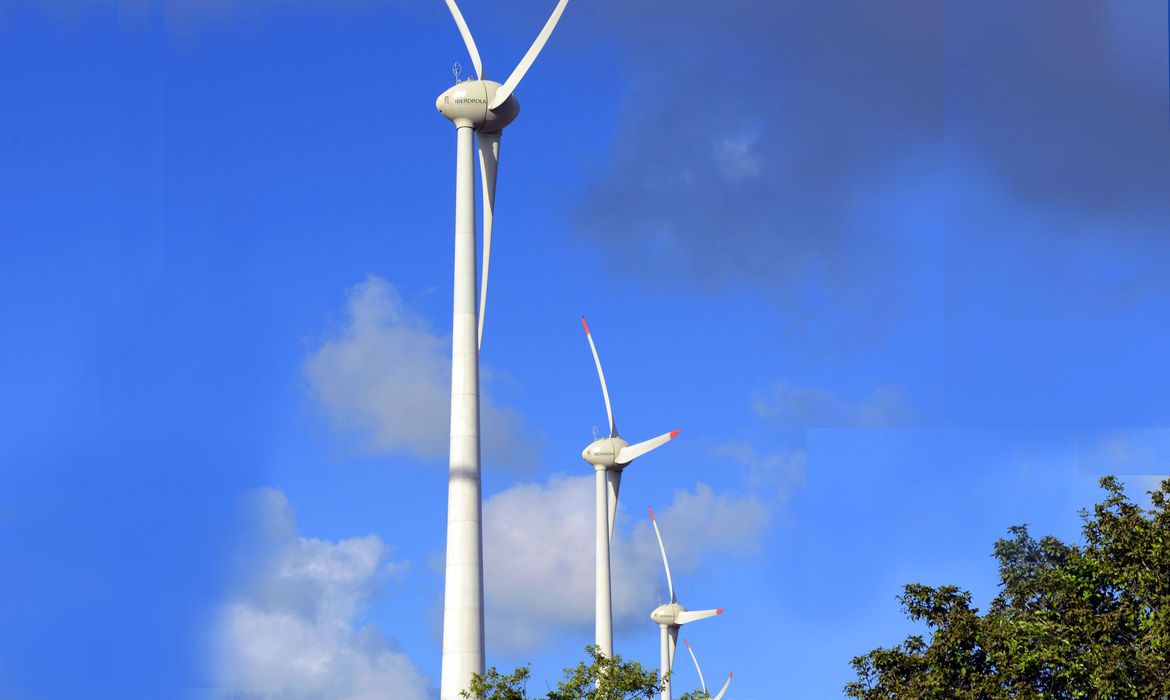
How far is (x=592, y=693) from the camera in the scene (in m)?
65.6

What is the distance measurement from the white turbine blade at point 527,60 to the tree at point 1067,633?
32530mm

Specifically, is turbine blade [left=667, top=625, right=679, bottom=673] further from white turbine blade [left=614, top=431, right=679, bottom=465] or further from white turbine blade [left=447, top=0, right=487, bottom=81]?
white turbine blade [left=447, top=0, right=487, bottom=81]

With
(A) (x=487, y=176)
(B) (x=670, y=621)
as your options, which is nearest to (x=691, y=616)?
(B) (x=670, y=621)

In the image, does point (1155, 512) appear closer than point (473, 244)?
Yes

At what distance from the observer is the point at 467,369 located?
7225cm

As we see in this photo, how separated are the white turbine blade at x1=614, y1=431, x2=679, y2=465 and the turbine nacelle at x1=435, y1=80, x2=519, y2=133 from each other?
47735mm

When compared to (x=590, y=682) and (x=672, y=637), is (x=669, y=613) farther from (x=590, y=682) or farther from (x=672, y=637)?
(x=590, y=682)

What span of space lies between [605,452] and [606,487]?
10.0ft

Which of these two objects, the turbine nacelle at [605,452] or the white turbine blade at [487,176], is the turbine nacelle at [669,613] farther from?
the white turbine blade at [487,176]

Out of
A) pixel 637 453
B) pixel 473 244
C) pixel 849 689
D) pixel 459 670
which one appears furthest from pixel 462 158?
pixel 637 453

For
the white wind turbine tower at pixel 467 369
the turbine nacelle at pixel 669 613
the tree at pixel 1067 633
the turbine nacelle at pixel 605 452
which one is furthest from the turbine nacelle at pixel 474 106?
the turbine nacelle at pixel 669 613

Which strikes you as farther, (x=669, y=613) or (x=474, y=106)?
(x=669, y=613)

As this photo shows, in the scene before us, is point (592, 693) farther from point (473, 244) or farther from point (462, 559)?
point (473, 244)

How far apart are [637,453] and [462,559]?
2412 inches
